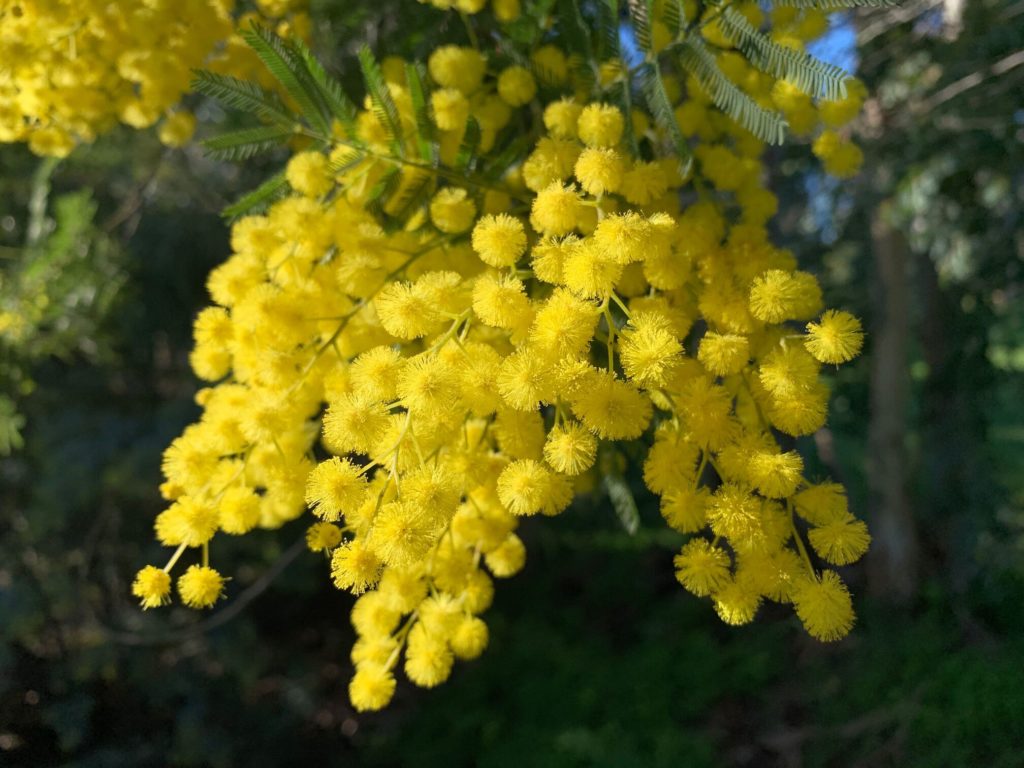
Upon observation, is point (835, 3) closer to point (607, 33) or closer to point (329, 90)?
point (607, 33)

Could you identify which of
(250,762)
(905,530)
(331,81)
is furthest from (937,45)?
(250,762)

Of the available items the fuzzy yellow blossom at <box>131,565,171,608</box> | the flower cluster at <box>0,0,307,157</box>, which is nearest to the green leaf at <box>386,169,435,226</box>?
the flower cluster at <box>0,0,307,157</box>

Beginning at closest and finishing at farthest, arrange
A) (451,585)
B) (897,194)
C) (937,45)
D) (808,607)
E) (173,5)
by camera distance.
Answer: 1. (808,607)
2. (451,585)
3. (173,5)
4. (937,45)
5. (897,194)

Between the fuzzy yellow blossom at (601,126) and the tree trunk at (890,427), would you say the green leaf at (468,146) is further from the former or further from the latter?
the tree trunk at (890,427)

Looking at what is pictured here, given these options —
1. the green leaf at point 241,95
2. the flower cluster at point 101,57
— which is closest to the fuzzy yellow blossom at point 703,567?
the green leaf at point 241,95

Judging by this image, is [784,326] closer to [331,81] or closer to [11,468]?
[331,81]

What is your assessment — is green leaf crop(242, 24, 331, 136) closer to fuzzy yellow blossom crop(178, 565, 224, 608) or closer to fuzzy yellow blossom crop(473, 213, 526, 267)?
fuzzy yellow blossom crop(473, 213, 526, 267)
